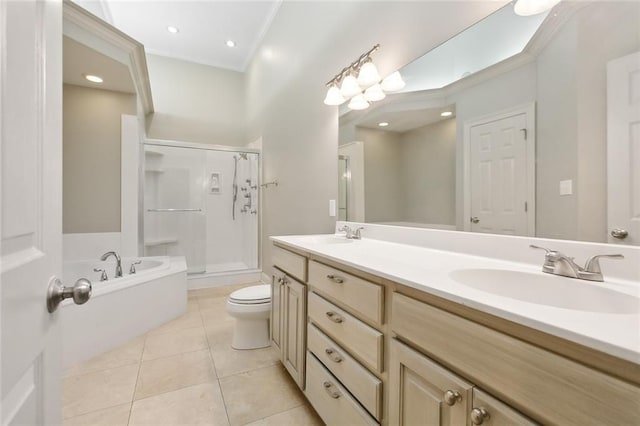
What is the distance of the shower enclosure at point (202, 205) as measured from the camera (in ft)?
11.6

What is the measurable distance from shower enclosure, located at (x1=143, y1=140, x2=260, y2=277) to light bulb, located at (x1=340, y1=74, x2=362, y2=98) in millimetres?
2310

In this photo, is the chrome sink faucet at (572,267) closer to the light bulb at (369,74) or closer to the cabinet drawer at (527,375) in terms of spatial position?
the cabinet drawer at (527,375)

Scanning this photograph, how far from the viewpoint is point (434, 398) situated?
2.23 feet

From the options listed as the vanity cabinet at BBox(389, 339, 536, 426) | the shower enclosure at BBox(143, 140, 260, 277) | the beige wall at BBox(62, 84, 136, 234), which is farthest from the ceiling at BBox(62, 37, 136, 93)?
the vanity cabinet at BBox(389, 339, 536, 426)

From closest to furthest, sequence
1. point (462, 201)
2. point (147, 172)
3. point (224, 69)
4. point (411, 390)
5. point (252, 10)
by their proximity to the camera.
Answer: point (411, 390)
point (462, 201)
point (252, 10)
point (147, 172)
point (224, 69)

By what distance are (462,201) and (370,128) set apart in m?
0.79

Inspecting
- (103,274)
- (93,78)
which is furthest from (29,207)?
(93,78)

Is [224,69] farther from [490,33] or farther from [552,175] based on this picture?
[552,175]

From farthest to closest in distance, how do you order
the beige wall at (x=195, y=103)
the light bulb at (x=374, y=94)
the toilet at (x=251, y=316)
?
1. the beige wall at (x=195, y=103)
2. the toilet at (x=251, y=316)
3. the light bulb at (x=374, y=94)

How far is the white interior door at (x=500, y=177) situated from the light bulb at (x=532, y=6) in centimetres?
35

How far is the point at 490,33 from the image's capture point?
1.15 meters

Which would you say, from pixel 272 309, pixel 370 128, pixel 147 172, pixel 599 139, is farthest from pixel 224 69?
pixel 599 139

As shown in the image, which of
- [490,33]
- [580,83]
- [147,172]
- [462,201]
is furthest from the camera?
[147,172]

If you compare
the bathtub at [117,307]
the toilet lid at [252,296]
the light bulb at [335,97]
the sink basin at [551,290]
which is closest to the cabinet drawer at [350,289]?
the sink basin at [551,290]
